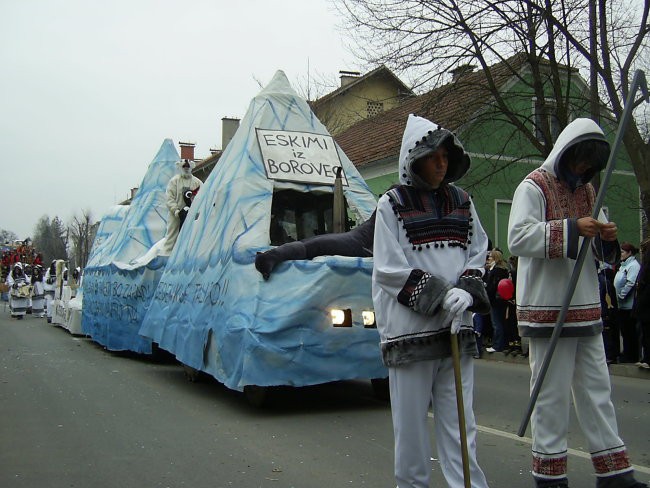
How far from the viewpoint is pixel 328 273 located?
22.9ft

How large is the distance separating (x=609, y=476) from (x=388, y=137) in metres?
22.2

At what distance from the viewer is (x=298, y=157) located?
8.83 m

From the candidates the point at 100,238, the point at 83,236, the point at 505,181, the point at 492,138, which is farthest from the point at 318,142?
the point at 83,236

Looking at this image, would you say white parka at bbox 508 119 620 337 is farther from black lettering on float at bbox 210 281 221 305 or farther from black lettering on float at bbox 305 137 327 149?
black lettering on float at bbox 305 137 327 149

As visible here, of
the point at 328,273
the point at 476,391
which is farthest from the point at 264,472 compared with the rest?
the point at 476,391

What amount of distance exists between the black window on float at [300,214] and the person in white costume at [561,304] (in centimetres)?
510

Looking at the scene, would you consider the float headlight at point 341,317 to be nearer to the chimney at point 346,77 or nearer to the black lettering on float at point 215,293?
the black lettering on float at point 215,293

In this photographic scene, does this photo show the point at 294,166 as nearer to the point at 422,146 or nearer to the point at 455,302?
the point at 422,146

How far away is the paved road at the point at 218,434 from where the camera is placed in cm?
520

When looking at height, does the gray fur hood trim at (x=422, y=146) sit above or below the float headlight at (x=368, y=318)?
above

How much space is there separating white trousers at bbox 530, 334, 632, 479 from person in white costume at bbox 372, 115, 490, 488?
643 millimetres

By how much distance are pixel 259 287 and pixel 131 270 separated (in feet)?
18.4

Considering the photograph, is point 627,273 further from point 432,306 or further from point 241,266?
point 432,306

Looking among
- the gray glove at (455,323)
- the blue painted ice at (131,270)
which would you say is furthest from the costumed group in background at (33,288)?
the gray glove at (455,323)
